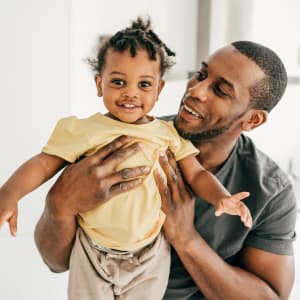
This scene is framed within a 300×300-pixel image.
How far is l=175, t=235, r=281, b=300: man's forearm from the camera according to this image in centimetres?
114

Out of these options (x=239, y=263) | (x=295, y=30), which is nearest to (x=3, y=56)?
(x=239, y=263)

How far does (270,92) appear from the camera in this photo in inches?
49.6

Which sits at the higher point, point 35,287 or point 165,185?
point 165,185

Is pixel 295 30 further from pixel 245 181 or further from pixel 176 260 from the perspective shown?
pixel 176 260

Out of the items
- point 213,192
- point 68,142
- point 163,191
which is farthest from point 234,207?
point 68,142

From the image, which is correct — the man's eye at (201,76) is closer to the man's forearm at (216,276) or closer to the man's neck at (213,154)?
the man's neck at (213,154)

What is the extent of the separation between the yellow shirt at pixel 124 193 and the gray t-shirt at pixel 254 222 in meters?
0.23

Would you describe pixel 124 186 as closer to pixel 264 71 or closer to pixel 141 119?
pixel 141 119

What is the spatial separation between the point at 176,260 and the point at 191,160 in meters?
0.30

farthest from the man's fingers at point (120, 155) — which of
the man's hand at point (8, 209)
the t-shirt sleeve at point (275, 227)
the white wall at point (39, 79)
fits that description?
the white wall at point (39, 79)

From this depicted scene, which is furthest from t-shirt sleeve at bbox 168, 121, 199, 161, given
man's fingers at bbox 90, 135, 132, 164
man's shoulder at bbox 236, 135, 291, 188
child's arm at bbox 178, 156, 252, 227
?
man's shoulder at bbox 236, 135, 291, 188

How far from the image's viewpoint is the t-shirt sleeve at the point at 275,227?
1244 millimetres

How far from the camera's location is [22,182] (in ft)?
3.21

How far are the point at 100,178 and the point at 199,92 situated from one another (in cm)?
35
